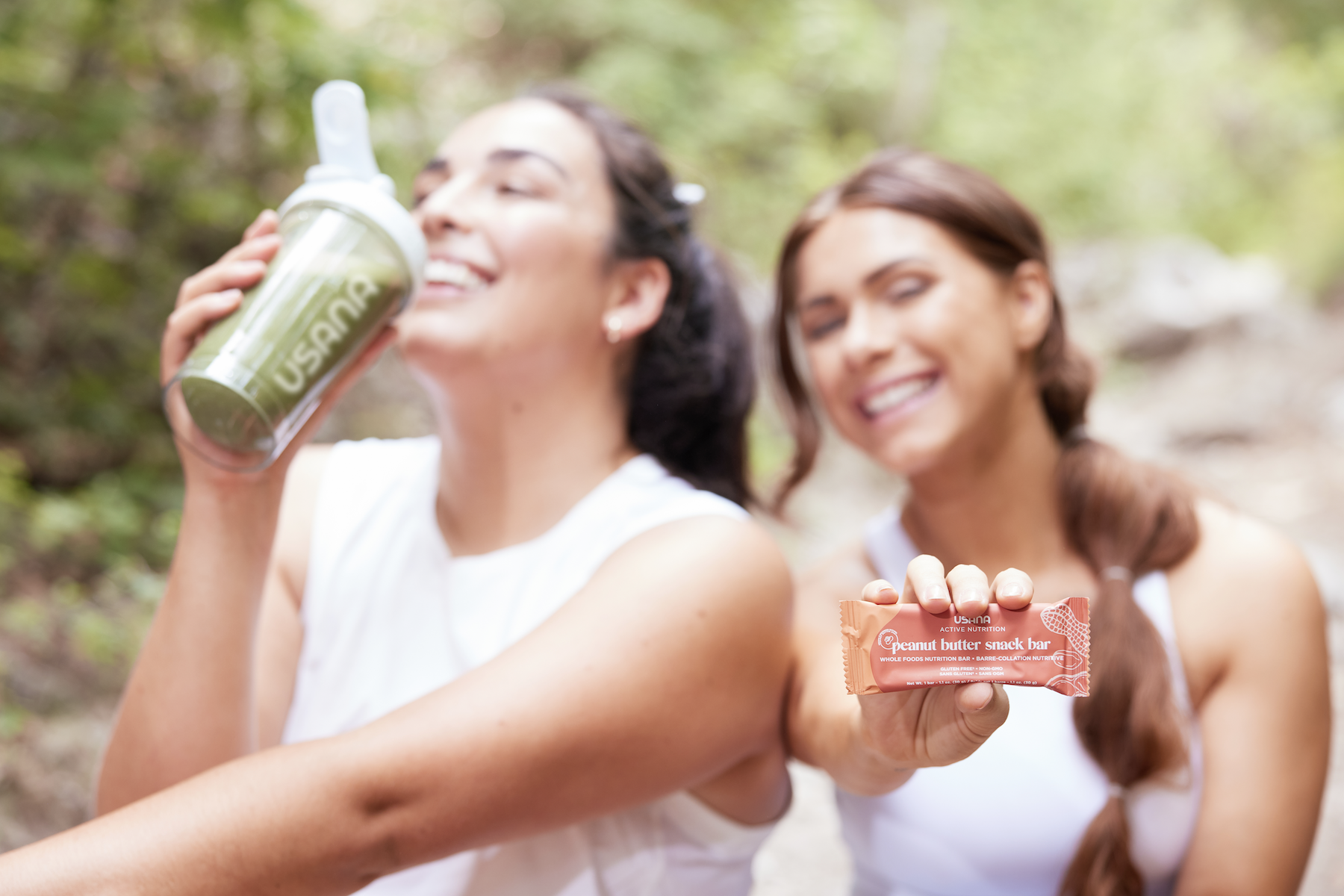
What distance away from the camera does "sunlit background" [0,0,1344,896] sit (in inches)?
108

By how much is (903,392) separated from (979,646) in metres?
0.77

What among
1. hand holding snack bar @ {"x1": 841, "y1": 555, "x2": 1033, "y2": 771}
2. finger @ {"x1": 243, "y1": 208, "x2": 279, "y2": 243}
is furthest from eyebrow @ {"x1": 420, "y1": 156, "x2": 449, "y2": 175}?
hand holding snack bar @ {"x1": 841, "y1": 555, "x2": 1033, "y2": 771}

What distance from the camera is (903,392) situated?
1526 millimetres

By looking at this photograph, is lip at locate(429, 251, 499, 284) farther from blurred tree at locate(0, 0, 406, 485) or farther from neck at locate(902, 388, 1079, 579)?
blurred tree at locate(0, 0, 406, 485)

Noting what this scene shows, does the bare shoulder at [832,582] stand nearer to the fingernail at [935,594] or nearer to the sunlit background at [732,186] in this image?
the sunlit background at [732,186]

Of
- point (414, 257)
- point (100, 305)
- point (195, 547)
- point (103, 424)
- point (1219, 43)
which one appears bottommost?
point (195, 547)

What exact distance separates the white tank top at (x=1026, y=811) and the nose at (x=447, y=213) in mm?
1098

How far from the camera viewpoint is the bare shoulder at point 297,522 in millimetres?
1629

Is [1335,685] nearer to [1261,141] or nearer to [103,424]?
[103,424]

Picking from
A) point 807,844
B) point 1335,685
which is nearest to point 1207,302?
point 1335,685

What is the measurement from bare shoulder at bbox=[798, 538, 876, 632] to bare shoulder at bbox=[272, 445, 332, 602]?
2.75ft

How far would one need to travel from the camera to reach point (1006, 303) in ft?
5.43

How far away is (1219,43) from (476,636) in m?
13.8

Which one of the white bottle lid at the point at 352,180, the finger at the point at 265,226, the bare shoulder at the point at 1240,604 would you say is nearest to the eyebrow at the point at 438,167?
the white bottle lid at the point at 352,180
